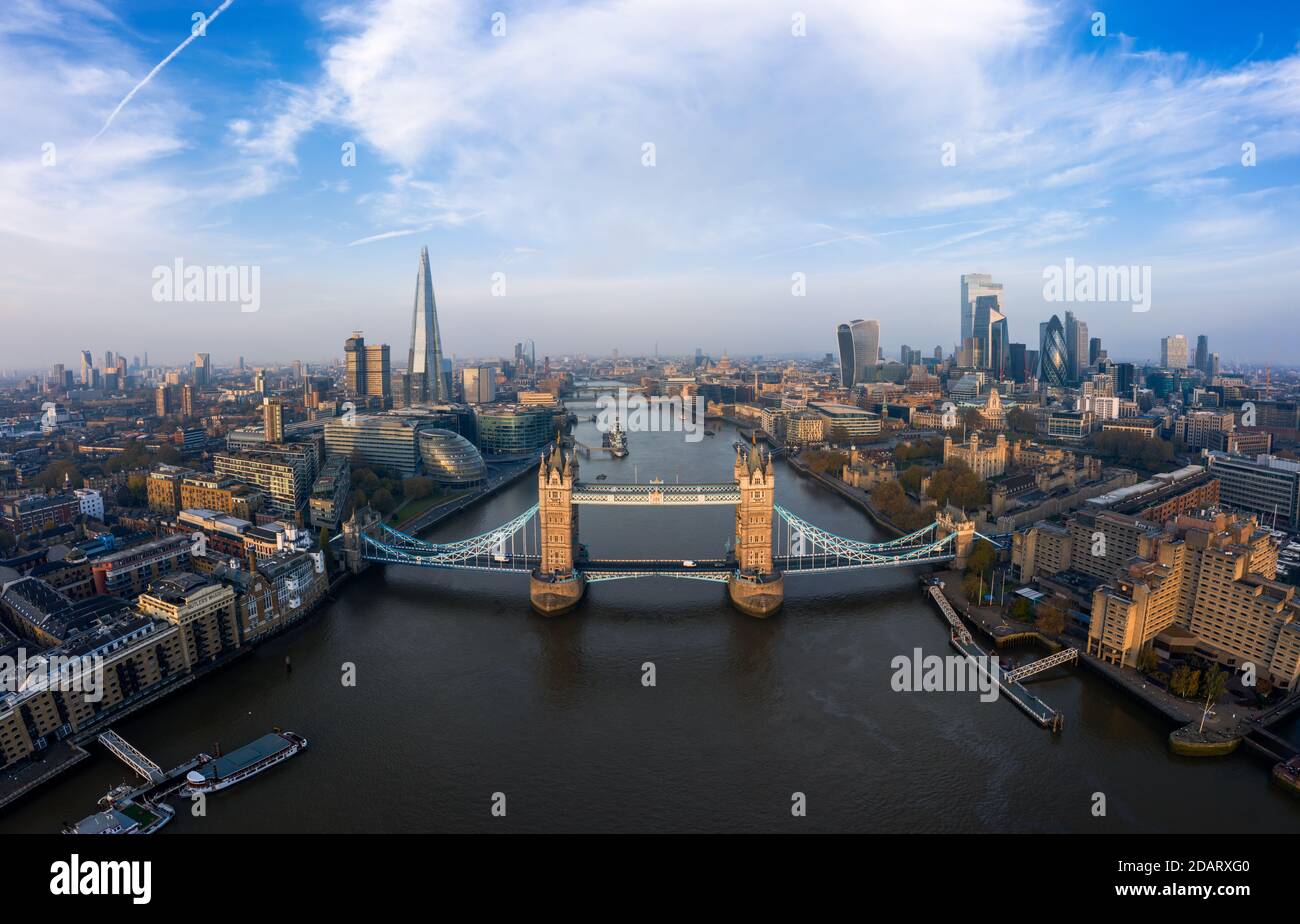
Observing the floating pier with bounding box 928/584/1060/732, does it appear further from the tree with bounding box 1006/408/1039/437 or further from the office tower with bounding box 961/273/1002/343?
the office tower with bounding box 961/273/1002/343

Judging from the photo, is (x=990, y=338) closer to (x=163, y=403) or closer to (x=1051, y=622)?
(x=1051, y=622)

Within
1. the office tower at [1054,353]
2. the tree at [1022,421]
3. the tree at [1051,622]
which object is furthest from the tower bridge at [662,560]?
the office tower at [1054,353]

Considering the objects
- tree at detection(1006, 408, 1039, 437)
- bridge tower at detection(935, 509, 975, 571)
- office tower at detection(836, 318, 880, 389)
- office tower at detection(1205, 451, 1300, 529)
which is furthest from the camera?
office tower at detection(836, 318, 880, 389)

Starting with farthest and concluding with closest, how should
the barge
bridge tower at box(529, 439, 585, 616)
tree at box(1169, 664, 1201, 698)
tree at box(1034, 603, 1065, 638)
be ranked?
bridge tower at box(529, 439, 585, 616), tree at box(1034, 603, 1065, 638), tree at box(1169, 664, 1201, 698), the barge

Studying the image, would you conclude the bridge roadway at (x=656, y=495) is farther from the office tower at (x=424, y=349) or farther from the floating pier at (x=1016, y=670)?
the office tower at (x=424, y=349)

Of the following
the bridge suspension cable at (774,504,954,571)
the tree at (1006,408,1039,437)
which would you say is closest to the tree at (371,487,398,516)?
the bridge suspension cable at (774,504,954,571)

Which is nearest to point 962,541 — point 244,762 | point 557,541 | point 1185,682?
point 1185,682
